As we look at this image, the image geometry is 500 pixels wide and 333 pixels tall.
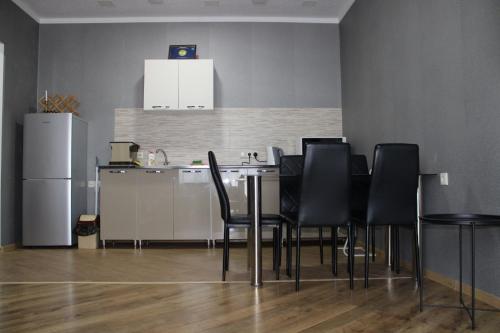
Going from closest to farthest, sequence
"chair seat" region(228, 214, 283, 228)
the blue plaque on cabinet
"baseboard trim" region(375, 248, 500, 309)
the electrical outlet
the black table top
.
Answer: the black table top
"baseboard trim" region(375, 248, 500, 309)
the electrical outlet
"chair seat" region(228, 214, 283, 228)
the blue plaque on cabinet

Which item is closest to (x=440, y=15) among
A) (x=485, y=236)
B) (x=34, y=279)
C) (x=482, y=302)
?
(x=485, y=236)

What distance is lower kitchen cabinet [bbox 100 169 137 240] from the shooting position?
16.3 feet

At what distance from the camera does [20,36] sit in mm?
Answer: 5164

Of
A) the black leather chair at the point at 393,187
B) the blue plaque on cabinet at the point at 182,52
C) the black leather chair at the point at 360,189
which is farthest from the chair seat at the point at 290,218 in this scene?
the blue plaque on cabinet at the point at 182,52

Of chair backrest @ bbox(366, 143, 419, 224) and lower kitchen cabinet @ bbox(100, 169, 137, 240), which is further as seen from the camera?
lower kitchen cabinet @ bbox(100, 169, 137, 240)

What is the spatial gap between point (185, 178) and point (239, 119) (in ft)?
3.99

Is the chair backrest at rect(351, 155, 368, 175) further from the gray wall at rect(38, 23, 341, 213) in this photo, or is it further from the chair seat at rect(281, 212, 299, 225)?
the gray wall at rect(38, 23, 341, 213)

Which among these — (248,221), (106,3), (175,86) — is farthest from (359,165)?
(106,3)

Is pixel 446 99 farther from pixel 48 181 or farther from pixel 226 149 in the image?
pixel 48 181

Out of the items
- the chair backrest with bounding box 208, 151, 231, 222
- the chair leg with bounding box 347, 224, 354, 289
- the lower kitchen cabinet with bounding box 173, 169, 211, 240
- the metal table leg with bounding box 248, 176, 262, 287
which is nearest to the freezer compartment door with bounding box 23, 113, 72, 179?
the lower kitchen cabinet with bounding box 173, 169, 211, 240

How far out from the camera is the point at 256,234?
9.90 ft

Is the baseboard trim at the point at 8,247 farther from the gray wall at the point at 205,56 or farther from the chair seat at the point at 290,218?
the chair seat at the point at 290,218

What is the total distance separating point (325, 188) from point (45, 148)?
3659 millimetres

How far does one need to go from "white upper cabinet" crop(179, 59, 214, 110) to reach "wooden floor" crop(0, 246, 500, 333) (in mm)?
2262
